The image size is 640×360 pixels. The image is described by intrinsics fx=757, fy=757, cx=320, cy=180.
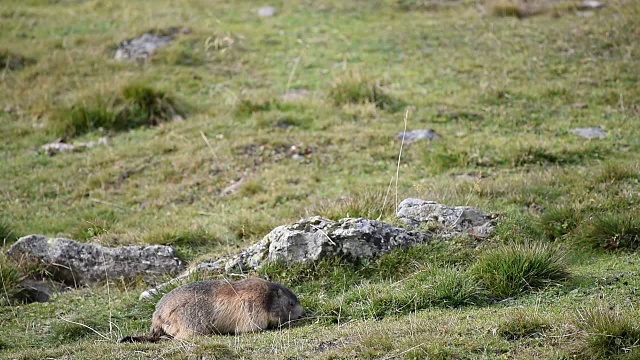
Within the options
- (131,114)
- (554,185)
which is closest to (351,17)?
(131,114)

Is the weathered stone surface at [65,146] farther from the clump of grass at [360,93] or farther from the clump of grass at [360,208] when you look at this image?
the clump of grass at [360,208]

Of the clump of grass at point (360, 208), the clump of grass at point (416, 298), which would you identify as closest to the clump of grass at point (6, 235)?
the clump of grass at point (360, 208)

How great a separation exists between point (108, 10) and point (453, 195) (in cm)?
1460

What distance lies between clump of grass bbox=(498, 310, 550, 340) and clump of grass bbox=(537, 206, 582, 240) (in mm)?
2645

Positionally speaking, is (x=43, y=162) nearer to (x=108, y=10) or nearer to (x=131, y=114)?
(x=131, y=114)

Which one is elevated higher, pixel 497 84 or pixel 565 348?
pixel 565 348

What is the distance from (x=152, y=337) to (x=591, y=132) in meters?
8.46

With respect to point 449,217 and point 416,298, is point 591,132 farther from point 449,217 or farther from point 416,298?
point 416,298

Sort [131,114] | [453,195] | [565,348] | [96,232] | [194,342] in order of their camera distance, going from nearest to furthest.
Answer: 1. [565,348]
2. [194,342]
3. [453,195]
4. [96,232]
5. [131,114]

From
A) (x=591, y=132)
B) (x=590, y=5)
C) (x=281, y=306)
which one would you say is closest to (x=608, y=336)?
(x=281, y=306)

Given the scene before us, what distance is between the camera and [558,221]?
323 inches

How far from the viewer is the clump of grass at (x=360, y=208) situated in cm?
866

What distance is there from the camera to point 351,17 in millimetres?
19797

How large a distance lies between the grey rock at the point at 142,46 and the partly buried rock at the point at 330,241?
10.3 meters
